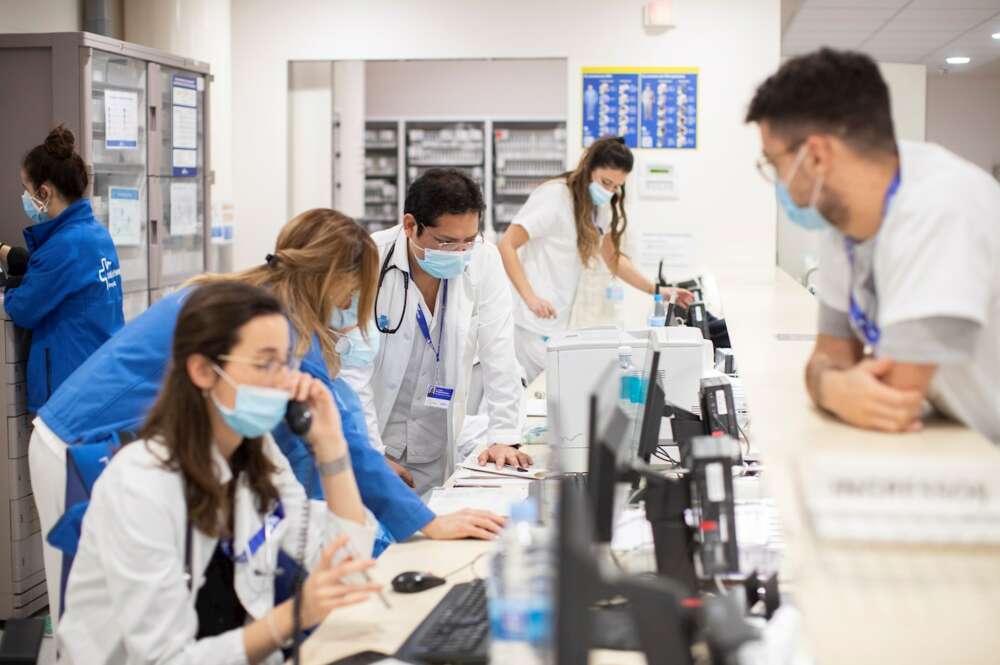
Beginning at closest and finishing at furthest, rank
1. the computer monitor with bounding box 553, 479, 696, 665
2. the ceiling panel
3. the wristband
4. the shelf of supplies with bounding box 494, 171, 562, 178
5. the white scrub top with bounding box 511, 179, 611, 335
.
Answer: the computer monitor with bounding box 553, 479, 696, 665 < the wristband < the white scrub top with bounding box 511, 179, 611, 335 < the ceiling panel < the shelf of supplies with bounding box 494, 171, 562, 178

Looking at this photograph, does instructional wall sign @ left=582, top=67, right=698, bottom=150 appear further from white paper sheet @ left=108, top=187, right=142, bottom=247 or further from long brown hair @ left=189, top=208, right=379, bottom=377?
long brown hair @ left=189, top=208, right=379, bottom=377

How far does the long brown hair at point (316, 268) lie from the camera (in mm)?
2410

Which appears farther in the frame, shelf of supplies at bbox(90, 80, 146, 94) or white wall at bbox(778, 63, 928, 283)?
white wall at bbox(778, 63, 928, 283)

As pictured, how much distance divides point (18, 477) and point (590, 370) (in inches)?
84.6

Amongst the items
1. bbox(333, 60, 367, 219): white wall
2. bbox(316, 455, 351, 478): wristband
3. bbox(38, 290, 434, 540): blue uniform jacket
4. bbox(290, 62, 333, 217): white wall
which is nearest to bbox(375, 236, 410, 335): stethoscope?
bbox(38, 290, 434, 540): blue uniform jacket

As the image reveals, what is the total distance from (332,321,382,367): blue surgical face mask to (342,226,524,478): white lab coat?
0.26 metres

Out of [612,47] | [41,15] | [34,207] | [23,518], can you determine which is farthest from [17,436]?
[612,47]

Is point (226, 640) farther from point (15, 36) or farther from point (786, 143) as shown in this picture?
point (15, 36)

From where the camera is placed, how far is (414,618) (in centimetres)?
201

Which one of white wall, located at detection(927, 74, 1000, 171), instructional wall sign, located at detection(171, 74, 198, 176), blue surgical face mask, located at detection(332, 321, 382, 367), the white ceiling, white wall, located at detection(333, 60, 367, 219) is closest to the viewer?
blue surgical face mask, located at detection(332, 321, 382, 367)

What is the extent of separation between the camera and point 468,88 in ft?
33.8

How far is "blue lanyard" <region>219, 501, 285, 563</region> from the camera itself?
1.97 meters

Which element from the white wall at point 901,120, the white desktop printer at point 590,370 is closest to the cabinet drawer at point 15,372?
the white desktop printer at point 590,370

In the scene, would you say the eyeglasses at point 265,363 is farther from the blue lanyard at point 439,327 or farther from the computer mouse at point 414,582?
the blue lanyard at point 439,327
